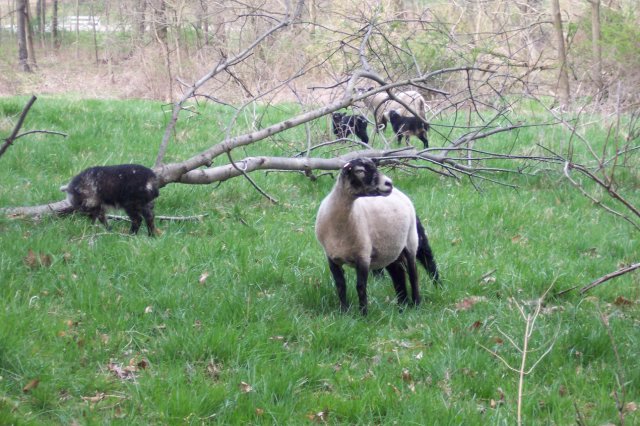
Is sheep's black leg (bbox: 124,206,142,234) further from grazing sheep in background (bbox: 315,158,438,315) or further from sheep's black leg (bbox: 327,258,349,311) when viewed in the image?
sheep's black leg (bbox: 327,258,349,311)

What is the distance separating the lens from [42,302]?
207 inches

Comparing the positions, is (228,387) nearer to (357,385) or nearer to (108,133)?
(357,385)

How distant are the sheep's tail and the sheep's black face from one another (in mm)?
1097

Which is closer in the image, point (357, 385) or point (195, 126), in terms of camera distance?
point (357, 385)

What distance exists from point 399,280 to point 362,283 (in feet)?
2.17

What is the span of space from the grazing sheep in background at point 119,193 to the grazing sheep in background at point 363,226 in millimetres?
2528

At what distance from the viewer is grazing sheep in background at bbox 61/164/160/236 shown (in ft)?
24.8

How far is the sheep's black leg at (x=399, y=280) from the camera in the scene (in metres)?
6.04

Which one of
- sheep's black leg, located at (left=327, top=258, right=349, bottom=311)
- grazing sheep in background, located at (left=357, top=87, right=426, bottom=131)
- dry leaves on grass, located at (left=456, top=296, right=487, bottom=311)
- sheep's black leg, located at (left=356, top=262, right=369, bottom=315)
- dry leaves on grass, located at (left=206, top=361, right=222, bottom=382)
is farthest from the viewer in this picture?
grazing sheep in background, located at (left=357, top=87, right=426, bottom=131)

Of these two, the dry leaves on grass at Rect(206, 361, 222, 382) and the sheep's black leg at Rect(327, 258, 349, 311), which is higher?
the sheep's black leg at Rect(327, 258, 349, 311)

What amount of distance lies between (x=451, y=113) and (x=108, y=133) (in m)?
7.05

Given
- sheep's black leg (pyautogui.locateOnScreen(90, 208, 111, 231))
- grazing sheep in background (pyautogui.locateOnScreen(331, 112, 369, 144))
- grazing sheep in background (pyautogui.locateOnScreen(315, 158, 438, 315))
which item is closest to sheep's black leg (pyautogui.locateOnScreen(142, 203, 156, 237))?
sheep's black leg (pyautogui.locateOnScreen(90, 208, 111, 231))

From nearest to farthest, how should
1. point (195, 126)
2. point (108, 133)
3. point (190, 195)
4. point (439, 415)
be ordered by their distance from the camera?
point (439, 415), point (190, 195), point (108, 133), point (195, 126)

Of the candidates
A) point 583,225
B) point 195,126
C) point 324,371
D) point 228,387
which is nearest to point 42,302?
point 228,387
